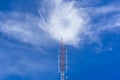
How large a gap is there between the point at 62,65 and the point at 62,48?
5.24 m

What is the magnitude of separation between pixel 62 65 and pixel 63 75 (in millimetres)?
3496

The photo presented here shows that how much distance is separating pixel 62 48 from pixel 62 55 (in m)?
2.11

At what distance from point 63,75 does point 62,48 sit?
8.66 meters

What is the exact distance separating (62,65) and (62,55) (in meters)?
3.15

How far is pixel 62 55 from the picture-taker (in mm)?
108125

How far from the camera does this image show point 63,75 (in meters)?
110

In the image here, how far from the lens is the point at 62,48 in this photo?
108000mm

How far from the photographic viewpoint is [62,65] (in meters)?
109
